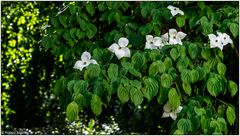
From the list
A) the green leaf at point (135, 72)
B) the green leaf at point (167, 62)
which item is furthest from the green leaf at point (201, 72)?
the green leaf at point (135, 72)

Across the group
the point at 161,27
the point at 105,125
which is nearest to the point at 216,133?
the point at 161,27

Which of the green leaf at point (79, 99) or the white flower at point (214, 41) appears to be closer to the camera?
the green leaf at point (79, 99)

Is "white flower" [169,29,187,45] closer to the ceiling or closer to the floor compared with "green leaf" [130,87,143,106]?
closer to the ceiling

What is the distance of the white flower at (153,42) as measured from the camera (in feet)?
5.78

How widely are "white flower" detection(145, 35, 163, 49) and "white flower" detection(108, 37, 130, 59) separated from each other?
0.09 meters

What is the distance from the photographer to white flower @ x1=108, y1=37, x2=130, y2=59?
1.69 metres

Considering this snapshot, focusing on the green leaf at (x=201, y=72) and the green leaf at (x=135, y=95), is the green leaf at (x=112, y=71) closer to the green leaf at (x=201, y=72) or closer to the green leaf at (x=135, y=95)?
the green leaf at (x=135, y=95)

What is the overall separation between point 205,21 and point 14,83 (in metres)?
3.56

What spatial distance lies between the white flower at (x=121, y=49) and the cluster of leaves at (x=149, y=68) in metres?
0.02

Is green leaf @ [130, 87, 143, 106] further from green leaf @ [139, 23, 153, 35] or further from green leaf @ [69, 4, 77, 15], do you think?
green leaf @ [69, 4, 77, 15]

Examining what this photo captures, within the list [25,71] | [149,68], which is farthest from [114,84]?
[25,71]

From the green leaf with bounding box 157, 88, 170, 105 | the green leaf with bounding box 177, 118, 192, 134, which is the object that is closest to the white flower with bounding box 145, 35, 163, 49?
the green leaf with bounding box 157, 88, 170, 105

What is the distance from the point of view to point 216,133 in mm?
1570

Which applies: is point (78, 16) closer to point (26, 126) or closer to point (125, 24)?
point (125, 24)
